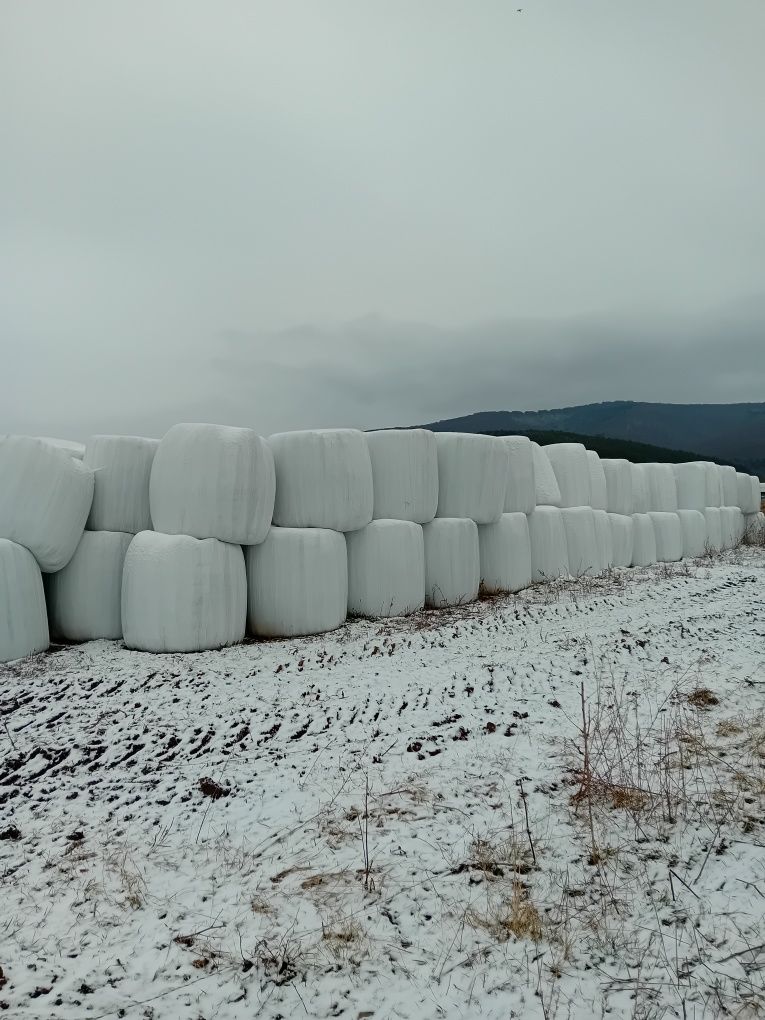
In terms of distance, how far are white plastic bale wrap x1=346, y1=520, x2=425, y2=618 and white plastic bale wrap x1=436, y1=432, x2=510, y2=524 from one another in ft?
2.88

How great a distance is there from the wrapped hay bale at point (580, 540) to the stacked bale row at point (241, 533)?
1907 millimetres

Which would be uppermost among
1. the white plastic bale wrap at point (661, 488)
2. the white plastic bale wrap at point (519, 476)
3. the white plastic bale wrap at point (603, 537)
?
the white plastic bale wrap at point (519, 476)

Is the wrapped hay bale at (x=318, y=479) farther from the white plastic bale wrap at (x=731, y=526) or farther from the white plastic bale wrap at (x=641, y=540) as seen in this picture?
the white plastic bale wrap at (x=731, y=526)

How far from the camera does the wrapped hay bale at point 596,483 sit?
436 inches

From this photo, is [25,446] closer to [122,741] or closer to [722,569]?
[122,741]

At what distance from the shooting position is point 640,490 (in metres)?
12.9

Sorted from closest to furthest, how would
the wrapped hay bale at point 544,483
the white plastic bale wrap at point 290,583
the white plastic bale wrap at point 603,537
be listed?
the white plastic bale wrap at point 290,583, the wrapped hay bale at point 544,483, the white plastic bale wrap at point 603,537

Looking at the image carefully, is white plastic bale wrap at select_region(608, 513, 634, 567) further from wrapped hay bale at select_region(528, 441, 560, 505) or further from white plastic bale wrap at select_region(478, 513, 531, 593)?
white plastic bale wrap at select_region(478, 513, 531, 593)

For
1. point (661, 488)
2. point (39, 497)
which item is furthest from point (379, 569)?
→ point (661, 488)

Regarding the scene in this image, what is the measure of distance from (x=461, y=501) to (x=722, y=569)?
4999 mm

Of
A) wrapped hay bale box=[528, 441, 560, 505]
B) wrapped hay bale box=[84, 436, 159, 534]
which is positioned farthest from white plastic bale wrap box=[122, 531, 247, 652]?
wrapped hay bale box=[528, 441, 560, 505]

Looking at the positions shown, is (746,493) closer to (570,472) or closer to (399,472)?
(570,472)

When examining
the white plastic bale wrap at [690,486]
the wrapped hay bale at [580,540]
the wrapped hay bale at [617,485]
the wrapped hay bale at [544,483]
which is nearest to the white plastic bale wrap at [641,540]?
the wrapped hay bale at [617,485]

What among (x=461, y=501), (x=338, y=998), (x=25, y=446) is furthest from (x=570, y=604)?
(x=338, y=998)
